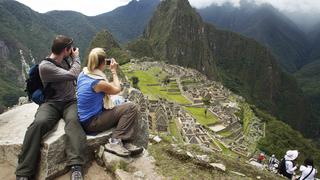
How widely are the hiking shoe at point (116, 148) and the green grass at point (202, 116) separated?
44.1m

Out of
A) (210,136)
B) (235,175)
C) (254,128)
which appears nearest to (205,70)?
(254,128)

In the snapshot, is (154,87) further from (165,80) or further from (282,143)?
(282,143)

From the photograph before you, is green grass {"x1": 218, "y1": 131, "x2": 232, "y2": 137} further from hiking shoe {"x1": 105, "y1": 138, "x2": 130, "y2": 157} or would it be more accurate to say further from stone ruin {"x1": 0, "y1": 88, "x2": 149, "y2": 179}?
hiking shoe {"x1": 105, "y1": 138, "x2": 130, "y2": 157}

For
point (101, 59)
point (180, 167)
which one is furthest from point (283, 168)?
point (101, 59)

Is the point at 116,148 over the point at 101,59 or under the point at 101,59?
under

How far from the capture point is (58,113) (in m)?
7.77

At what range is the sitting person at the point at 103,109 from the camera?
7.49 metres

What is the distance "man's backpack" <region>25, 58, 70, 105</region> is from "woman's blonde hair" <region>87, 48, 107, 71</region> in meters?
0.70

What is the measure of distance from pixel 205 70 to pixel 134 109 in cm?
18713

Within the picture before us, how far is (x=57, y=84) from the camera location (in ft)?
25.4

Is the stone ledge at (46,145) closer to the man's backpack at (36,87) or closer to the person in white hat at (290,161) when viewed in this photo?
the man's backpack at (36,87)

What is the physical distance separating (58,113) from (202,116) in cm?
4891

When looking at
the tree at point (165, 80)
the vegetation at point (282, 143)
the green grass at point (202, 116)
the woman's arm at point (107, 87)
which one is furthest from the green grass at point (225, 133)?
the woman's arm at point (107, 87)

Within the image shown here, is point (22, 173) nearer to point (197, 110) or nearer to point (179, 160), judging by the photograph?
point (179, 160)
